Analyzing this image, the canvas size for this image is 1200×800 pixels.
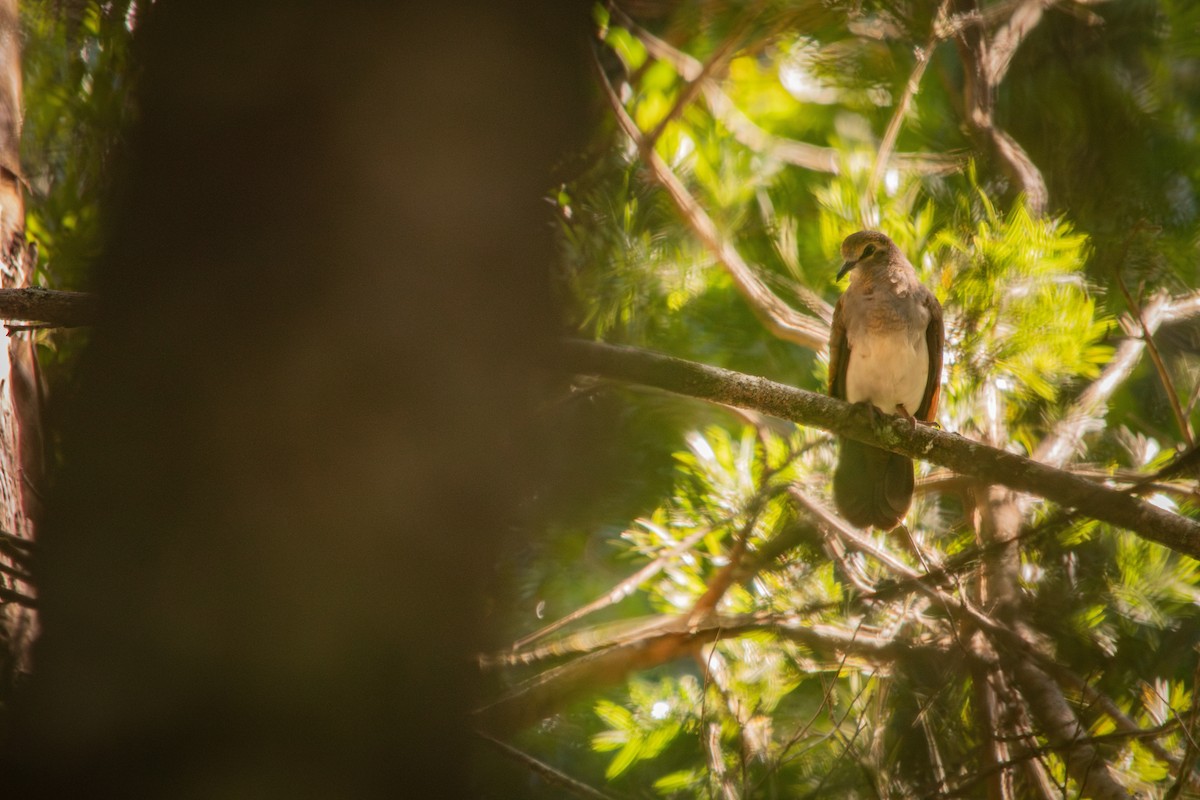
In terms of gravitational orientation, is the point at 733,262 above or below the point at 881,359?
above

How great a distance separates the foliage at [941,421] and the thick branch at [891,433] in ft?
0.38

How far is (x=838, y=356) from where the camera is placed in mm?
3172

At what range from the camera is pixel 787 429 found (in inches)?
135

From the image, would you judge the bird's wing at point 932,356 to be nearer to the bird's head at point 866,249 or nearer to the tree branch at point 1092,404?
the bird's head at point 866,249

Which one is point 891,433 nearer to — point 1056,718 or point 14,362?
point 1056,718

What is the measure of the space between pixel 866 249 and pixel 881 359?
418 mm

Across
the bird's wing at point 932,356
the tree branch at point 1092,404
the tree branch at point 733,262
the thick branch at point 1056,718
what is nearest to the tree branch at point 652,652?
the thick branch at point 1056,718

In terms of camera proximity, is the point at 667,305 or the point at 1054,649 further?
the point at 667,305

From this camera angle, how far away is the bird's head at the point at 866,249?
2.92m

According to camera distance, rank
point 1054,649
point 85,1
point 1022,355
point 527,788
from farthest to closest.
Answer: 1. point 1022,355
2. point 85,1
3. point 527,788
4. point 1054,649

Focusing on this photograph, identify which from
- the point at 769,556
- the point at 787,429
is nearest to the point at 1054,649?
the point at 769,556

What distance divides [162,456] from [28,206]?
1.87m

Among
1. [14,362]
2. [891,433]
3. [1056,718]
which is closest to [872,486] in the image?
[891,433]

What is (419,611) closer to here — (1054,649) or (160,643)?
(160,643)
